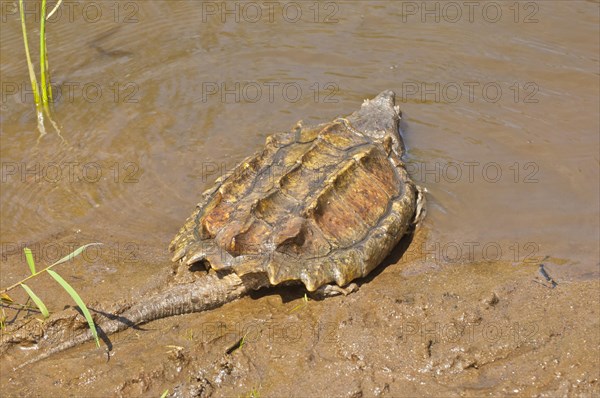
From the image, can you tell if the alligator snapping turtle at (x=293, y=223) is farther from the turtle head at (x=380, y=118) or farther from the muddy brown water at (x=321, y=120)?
the turtle head at (x=380, y=118)

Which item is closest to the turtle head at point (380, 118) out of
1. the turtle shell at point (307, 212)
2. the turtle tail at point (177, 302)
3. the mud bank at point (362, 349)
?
the turtle shell at point (307, 212)

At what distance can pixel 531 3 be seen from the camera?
311 inches

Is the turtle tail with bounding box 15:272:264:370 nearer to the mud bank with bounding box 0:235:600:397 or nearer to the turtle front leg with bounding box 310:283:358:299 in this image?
the mud bank with bounding box 0:235:600:397

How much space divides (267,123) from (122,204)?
1664 millimetres

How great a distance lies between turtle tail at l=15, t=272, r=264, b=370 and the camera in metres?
3.85

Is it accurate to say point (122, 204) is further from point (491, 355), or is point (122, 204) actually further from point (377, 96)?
point (491, 355)

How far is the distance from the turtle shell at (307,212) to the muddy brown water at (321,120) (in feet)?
0.85

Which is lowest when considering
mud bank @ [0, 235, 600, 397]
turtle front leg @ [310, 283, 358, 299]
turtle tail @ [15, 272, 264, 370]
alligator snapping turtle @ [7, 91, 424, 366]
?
mud bank @ [0, 235, 600, 397]

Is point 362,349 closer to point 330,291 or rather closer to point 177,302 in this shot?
point 330,291

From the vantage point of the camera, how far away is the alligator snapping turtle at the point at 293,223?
4.10m

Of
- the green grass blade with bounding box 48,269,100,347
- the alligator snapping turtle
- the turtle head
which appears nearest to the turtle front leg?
the alligator snapping turtle

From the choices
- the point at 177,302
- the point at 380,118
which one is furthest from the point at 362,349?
the point at 380,118

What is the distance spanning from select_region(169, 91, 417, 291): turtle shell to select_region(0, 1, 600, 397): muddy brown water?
0.26 meters

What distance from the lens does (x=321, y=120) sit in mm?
6336
